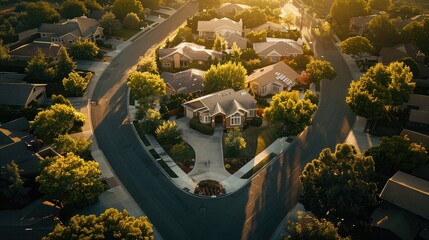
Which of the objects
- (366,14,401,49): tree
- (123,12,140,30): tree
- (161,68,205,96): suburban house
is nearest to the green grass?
(161,68,205,96): suburban house

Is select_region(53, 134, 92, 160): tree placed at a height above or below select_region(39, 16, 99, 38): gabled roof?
below

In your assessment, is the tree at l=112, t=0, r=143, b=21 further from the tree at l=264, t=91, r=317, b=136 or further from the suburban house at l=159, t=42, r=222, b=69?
the tree at l=264, t=91, r=317, b=136

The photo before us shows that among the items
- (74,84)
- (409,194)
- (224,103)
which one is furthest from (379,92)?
(74,84)

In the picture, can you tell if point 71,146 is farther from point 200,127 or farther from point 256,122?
point 256,122

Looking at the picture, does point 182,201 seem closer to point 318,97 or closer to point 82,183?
point 82,183

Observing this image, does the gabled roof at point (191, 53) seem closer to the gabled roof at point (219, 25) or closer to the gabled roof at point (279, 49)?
the gabled roof at point (279, 49)

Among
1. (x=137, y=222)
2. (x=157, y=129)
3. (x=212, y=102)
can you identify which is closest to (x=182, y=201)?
(x=137, y=222)
